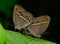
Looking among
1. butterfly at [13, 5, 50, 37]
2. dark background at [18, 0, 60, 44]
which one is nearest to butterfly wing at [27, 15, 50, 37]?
butterfly at [13, 5, 50, 37]

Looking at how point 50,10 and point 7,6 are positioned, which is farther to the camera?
point 50,10

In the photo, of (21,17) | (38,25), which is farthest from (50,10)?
(21,17)

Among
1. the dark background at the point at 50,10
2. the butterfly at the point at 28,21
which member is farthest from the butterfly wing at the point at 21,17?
the dark background at the point at 50,10

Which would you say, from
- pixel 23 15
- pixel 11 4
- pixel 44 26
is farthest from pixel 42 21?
pixel 11 4

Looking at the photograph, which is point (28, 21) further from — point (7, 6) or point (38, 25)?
point (7, 6)

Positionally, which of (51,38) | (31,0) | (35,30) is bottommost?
(51,38)

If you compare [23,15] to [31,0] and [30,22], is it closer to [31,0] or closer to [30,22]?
[30,22]
